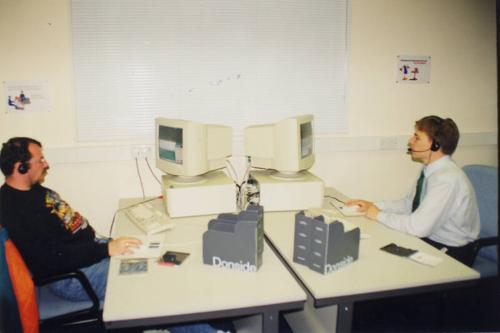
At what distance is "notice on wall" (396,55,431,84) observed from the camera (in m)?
3.18

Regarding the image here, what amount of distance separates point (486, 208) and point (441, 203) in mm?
566

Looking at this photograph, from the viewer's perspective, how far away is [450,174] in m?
2.10

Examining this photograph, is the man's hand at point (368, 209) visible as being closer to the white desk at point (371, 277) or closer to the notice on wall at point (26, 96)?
the white desk at point (371, 277)

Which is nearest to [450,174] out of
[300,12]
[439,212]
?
[439,212]

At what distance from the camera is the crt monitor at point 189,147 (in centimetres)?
230

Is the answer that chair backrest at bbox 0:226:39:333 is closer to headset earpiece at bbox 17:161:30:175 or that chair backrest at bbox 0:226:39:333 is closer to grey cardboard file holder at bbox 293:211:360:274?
headset earpiece at bbox 17:161:30:175

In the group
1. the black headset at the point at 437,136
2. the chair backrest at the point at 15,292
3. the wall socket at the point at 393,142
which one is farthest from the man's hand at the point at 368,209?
the chair backrest at the point at 15,292

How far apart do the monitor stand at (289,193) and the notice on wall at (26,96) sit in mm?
1534

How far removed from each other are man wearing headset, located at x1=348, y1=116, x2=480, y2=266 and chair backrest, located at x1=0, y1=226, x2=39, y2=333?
1.73 meters

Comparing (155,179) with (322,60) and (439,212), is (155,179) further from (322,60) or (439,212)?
(439,212)

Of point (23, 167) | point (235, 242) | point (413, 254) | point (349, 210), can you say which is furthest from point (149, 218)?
point (413, 254)

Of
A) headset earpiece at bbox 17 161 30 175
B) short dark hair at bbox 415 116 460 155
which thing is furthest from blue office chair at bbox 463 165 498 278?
headset earpiece at bbox 17 161 30 175

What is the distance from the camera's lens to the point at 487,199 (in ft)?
7.89

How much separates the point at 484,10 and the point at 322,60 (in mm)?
1461
